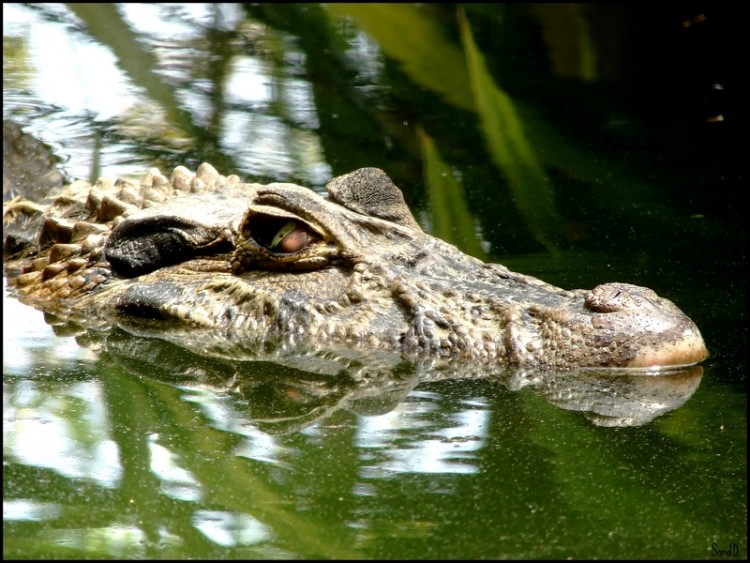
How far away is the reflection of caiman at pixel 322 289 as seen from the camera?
4.56m

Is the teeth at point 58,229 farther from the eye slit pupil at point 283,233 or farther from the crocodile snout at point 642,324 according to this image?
the crocodile snout at point 642,324

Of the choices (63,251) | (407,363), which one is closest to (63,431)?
(407,363)

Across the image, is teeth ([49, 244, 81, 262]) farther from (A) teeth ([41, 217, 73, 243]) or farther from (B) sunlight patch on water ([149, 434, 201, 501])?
(B) sunlight patch on water ([149, 434, 201, 501])

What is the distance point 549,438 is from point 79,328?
2374 mm

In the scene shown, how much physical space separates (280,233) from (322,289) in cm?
37

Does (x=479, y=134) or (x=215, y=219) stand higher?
(x=215, y=219)

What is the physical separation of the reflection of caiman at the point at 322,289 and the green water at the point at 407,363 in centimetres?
17

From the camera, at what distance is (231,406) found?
4117 mm

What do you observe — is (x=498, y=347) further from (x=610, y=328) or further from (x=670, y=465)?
(x=670, y=465)

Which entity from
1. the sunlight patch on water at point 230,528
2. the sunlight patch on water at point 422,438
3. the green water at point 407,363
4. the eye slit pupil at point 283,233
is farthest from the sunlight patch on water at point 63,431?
the eye slit pupil at point 283,233

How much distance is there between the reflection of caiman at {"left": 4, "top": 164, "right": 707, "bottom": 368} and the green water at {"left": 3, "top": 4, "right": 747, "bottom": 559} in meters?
0.17

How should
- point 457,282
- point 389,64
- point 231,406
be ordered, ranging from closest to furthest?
point 231,406 < point 457,282 < point 389,64

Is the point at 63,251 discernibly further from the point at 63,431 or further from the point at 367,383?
the point at 63,431

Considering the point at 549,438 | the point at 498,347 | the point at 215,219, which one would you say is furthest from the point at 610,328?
the point at 215,219
